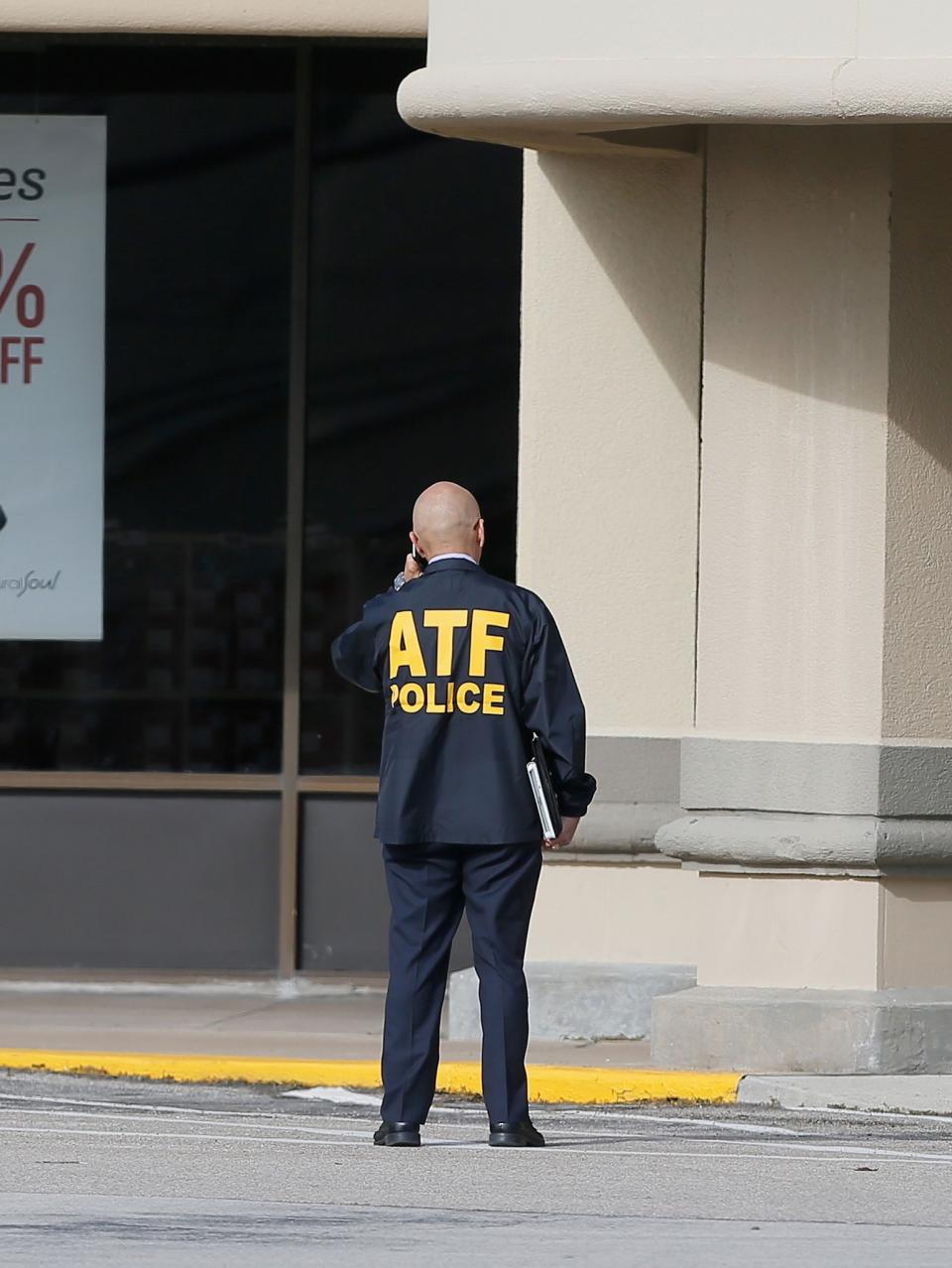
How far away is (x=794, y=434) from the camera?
34.3 ft

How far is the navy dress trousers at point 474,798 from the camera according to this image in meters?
8.13

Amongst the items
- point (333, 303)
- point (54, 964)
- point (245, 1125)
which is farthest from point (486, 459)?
point (245, 1125)

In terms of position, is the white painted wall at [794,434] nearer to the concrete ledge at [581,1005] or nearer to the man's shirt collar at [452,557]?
the concrete ledge at [581,1005]

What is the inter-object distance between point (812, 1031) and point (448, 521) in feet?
9.58

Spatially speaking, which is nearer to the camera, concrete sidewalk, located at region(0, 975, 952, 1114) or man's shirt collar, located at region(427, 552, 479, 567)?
man's shirt collar, located at region(427, 552, 479, 567)

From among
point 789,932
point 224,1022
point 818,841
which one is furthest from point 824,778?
point 224,1022

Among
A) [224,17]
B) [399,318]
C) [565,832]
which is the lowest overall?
[565,832]

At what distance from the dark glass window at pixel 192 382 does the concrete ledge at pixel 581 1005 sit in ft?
7.86

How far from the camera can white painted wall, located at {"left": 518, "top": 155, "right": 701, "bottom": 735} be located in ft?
37.8

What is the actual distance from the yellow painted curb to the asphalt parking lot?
235 mm

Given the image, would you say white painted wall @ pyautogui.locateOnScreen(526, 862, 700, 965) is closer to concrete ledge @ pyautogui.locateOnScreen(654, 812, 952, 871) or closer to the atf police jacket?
concrete ledge @ pyautogui.locateOnScreen(654, 812, 952, 871)

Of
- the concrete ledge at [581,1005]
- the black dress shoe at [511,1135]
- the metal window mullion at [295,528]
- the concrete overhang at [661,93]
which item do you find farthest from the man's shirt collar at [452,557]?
the metal window mullion at [295,528]

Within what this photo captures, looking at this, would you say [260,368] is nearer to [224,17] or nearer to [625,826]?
[224,17]

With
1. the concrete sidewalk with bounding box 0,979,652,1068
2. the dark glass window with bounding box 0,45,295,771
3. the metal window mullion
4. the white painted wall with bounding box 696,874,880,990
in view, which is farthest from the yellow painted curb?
the dark glass window with bounding box 0,45,295,771
